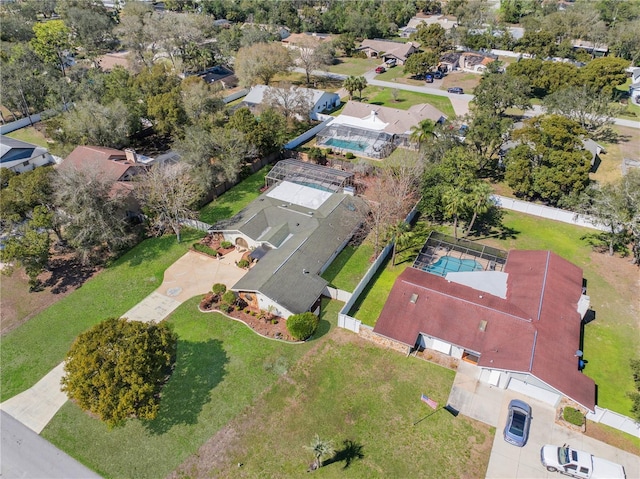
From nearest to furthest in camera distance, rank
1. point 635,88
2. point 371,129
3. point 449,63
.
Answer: point 371,129, point 635,88, point 449,63

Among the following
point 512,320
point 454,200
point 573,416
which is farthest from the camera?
point 454,200

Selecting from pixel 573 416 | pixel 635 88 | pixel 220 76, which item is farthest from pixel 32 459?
pixel 635 88

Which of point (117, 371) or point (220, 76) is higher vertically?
point (220, 76)

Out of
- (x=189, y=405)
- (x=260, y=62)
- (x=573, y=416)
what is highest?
(x=260, y=62)

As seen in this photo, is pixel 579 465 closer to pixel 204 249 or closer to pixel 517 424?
pixel 517 424

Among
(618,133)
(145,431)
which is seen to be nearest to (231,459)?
(145,431)

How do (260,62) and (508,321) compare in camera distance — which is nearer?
(508,321)

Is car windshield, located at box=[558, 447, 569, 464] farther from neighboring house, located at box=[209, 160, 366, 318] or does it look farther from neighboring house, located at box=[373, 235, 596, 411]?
neighboring house, located at box=[209, 160, 366, 318]
